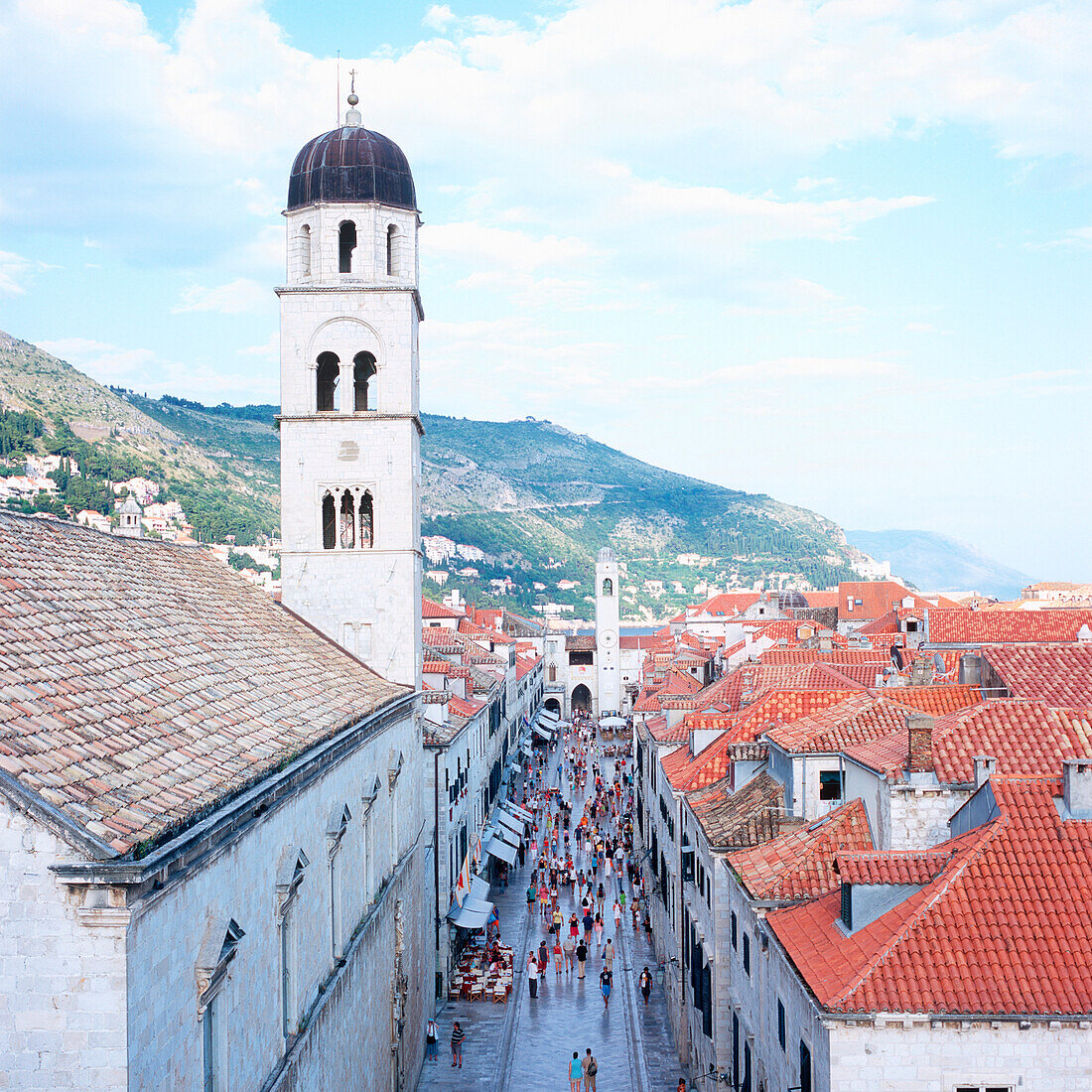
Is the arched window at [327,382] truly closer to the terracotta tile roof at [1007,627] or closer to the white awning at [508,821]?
the white awning at [508,821]

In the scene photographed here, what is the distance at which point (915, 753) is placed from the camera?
18312 millimetres

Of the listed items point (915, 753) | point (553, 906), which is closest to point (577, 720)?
point (553, 906)

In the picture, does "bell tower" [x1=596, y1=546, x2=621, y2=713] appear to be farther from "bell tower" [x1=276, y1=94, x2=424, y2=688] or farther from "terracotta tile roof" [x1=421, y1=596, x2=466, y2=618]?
"bell tower" [x1=276, y1=94, x2=424, y2=688]

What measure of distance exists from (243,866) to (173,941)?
2682 millimetres

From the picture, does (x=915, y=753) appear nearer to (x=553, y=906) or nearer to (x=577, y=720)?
(x=553, y=906)

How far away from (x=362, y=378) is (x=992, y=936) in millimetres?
21275

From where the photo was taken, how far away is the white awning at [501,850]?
48719mm

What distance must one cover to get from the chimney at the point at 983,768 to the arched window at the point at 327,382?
1808 centimetres

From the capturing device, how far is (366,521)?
2997 cm

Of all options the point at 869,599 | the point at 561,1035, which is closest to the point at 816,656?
the point at 561,1035

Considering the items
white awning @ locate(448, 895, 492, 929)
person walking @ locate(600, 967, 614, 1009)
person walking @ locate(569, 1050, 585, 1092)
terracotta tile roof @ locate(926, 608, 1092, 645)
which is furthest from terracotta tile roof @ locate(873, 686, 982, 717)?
terracotta tile roof @ locate(926, 608, 1092, 645)

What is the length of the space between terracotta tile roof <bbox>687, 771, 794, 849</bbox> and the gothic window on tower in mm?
10588

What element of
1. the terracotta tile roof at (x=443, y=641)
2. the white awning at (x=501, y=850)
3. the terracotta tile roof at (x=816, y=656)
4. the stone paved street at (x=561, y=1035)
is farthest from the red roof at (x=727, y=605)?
the stone paved street at (x=561, y=1035)

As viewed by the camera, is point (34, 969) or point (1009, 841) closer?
point (34, 969)
